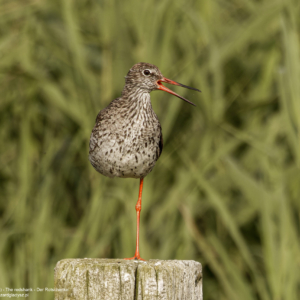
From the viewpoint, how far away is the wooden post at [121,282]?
11.1 feet

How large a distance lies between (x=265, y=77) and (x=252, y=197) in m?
2.54

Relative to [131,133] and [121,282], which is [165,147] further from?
[121,282]

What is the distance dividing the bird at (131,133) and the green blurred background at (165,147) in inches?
55.3

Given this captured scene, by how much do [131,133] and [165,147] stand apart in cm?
211

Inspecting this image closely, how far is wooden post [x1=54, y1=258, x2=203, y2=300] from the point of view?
3.38 meters

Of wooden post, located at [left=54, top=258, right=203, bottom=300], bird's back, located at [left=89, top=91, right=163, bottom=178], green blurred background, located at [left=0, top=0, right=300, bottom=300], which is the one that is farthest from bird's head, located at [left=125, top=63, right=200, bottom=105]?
wooden post, located at [left=54, top=258, right=203, bottom=300]

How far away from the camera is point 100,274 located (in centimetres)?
340

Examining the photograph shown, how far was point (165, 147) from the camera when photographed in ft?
22.3

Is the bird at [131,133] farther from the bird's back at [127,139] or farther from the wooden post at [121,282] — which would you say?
the wooden post at [121,282]

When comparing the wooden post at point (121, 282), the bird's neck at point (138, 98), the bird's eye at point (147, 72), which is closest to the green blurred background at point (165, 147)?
the bird's neck at point (138, 98)

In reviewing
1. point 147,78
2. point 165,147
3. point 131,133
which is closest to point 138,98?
point 147,78

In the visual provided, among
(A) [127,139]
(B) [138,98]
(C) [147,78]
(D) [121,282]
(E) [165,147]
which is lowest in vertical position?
(D) [121,282]

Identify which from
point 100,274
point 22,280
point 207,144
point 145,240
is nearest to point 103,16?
point 207,144

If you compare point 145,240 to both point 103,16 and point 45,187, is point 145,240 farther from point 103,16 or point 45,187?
point 103,16
